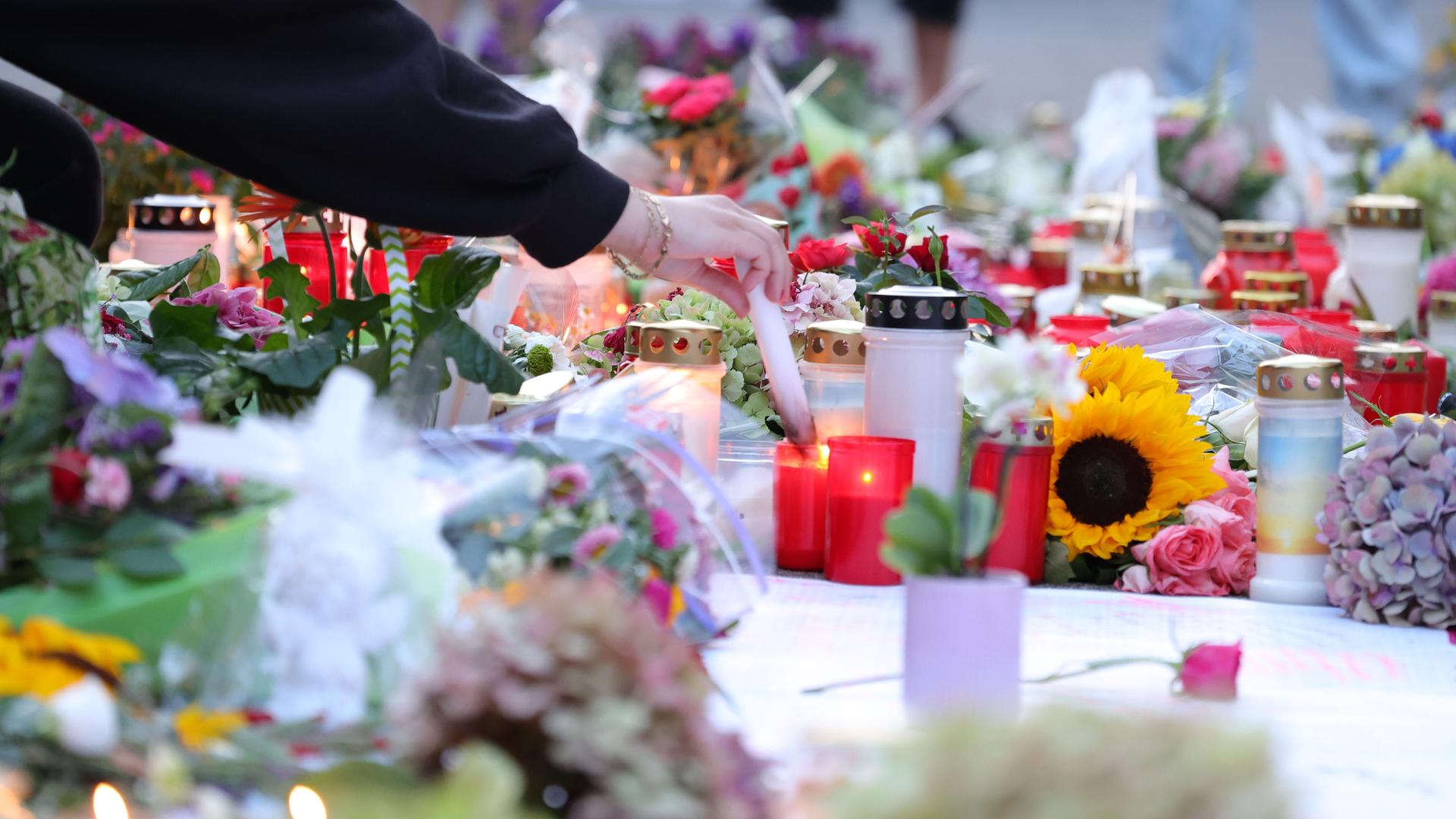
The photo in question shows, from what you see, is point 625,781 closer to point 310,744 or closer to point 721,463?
point 310,744

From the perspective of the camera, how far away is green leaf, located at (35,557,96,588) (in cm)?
83

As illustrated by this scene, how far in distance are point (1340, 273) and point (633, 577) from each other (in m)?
1.62

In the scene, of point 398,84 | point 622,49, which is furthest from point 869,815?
point 622,49

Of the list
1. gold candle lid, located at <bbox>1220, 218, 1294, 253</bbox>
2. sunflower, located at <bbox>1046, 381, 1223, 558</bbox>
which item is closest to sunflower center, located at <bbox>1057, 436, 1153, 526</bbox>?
sunflower, located at <bbox>1046, 381, 1223, 558</bbox>

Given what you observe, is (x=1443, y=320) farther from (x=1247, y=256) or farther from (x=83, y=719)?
(x=83, y=719)

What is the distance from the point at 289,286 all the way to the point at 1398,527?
3.03 feet

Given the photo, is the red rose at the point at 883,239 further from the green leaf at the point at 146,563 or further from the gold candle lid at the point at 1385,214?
the green leaf at the point at 146,563

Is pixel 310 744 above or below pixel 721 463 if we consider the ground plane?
below

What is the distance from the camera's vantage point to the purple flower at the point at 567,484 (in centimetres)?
99

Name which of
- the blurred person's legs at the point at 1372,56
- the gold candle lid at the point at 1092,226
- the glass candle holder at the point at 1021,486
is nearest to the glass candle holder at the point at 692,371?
the glass candle holder at the point at 1021,486

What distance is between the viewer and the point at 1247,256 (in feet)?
7.52

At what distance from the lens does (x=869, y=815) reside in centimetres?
55

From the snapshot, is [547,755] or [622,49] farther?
[622,49]

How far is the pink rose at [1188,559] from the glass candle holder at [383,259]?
2.34 feet
